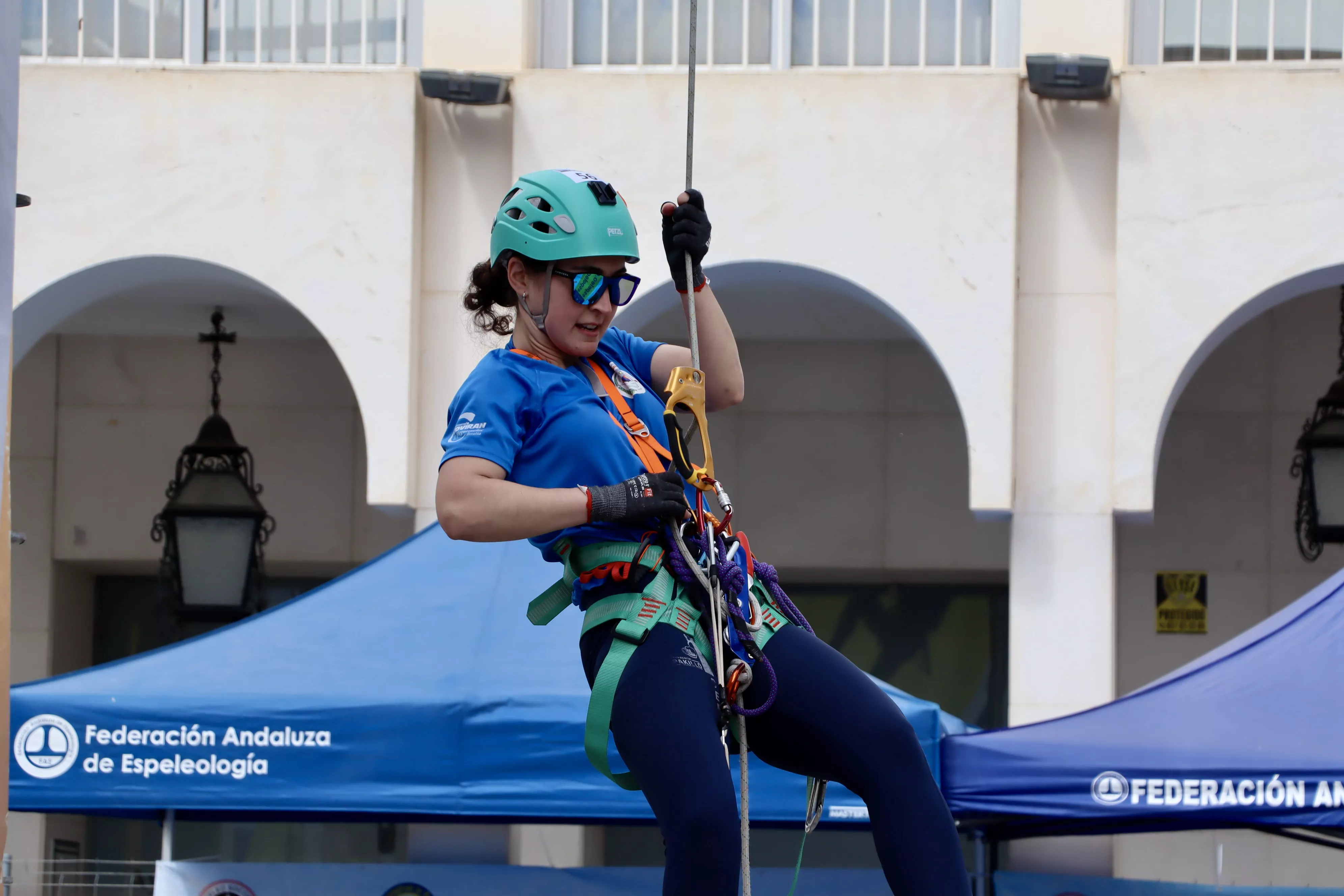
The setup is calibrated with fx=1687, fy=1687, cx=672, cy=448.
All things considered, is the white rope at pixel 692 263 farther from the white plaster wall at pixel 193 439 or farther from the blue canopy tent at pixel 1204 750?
the white plaster wall at pixel 193 439

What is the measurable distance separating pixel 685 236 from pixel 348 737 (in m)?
3.24

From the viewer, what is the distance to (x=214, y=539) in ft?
27.3

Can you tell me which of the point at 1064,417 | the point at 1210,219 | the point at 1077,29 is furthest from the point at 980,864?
the point at 1077,29

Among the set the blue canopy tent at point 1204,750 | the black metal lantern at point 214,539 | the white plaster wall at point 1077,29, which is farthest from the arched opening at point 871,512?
the blue canopy tent at point 1204,750

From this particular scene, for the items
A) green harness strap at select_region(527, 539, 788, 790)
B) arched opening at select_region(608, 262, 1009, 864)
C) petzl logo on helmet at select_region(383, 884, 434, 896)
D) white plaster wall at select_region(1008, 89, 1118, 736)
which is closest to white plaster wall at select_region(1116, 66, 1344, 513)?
white plaster wall at select_region(1008, 89, 1118, 736)

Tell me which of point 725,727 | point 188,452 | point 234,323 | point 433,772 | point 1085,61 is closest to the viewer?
point 725,727

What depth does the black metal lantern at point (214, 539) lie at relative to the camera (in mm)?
8336

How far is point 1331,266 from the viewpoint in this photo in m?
7.48

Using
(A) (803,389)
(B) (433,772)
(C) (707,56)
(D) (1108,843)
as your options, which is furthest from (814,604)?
(B) (433,772)

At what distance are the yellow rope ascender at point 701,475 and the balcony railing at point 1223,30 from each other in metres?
4.94

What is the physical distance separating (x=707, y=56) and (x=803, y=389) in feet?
8.23

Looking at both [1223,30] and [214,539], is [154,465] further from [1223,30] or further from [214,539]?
[1223,30]

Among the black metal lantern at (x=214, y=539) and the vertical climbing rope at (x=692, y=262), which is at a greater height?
the vertical climbing rope at (x=692, y=262)

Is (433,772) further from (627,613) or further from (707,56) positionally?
(707,56)
